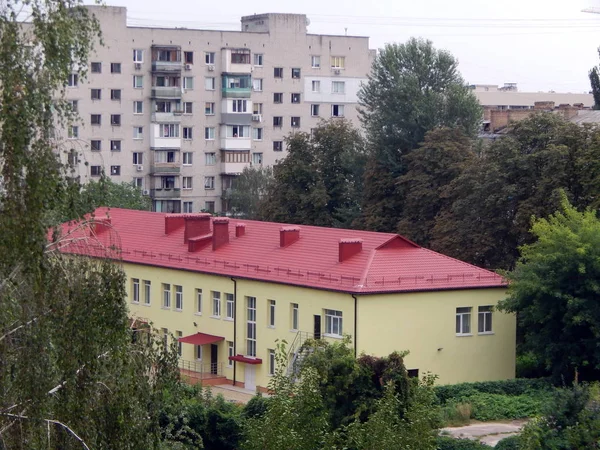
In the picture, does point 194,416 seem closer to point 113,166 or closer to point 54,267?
point 54,267

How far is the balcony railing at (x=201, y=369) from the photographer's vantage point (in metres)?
42.8

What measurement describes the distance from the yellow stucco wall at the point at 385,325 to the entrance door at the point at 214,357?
16 cm

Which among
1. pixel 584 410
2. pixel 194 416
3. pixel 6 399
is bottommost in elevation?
pixel 194 416

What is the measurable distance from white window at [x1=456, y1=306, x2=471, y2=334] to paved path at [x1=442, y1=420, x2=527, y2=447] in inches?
220

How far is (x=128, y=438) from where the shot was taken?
16.0 m

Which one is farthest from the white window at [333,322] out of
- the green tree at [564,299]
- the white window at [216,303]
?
the white window at [216,303]

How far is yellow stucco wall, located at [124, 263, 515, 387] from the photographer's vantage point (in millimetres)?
38062

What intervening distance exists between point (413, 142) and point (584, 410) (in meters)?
41.4

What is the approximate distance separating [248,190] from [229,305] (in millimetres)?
37988

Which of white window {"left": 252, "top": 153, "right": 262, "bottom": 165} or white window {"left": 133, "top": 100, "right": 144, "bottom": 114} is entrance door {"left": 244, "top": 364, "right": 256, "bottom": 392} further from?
white window {"left": 252, "top": 153, "right": 262, "bottom": 165}

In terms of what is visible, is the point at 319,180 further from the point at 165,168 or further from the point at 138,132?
the point at 138,132

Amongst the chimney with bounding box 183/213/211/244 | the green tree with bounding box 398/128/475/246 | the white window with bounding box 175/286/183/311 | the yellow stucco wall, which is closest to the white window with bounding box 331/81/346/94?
the green tree with bounding box 398/128/475/246

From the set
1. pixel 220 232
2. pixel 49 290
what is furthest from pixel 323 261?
pixel 49 290

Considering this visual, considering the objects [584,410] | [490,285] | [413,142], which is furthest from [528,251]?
[413,142]
